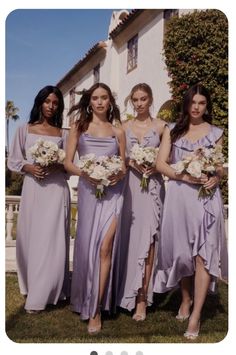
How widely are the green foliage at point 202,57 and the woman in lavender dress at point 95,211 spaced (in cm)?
74

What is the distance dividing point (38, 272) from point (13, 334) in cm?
63

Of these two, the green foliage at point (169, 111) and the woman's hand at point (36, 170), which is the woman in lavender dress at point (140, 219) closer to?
the green foliage at point (169, 111)

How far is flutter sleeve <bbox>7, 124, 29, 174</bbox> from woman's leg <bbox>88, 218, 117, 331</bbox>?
0.99 metres

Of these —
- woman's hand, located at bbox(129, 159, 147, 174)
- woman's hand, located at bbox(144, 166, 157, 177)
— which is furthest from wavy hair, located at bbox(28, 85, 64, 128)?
woman's hand, located at bbox(144, 166, 157, 177)

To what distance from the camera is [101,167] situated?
4.60 metres

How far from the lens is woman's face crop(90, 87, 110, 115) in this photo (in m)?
4.80

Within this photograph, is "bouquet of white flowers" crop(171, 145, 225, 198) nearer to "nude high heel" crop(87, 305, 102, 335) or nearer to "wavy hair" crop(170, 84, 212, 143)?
"wavy hair" crop(170, 84, 212, 143)

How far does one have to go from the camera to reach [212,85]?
16.3ft

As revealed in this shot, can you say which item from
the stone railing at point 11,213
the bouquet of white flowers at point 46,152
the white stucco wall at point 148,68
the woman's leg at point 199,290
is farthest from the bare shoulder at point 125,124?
the woman's leg at point 199,290

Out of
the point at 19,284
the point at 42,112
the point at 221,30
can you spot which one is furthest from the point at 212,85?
the point at 19,284

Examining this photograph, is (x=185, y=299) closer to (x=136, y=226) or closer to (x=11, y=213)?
(x=136, y=226)

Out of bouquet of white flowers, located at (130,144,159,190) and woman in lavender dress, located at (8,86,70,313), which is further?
woman in lavender dress, located at (8,86,70,313)

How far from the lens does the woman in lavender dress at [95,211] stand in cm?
474
